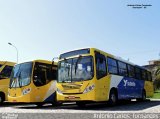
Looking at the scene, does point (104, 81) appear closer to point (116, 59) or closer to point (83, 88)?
point (83, 88)

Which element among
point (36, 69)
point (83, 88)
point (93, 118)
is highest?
point (36, 69)

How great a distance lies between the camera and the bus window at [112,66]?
16.7 meters

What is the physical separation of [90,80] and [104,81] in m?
1.25

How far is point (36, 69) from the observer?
1742 centimetres

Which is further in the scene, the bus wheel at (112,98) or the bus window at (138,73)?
the bus window at (138,73)

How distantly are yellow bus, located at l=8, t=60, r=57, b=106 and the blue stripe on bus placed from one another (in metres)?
4.01

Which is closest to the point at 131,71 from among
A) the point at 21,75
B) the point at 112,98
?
the point at 112,98

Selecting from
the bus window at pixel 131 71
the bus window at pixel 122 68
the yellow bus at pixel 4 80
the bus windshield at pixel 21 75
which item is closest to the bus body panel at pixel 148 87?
the bus window at pixel 131 71

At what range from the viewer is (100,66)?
1541 centimetres

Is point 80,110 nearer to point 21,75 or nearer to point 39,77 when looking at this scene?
point 39,77

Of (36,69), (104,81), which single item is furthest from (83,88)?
(36,69)

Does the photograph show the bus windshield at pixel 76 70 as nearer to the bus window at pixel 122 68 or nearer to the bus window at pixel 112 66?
the bus window at pixel 112 66

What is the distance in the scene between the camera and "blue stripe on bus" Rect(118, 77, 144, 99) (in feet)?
59.9

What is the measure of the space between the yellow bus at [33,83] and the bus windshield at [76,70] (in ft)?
4.32
